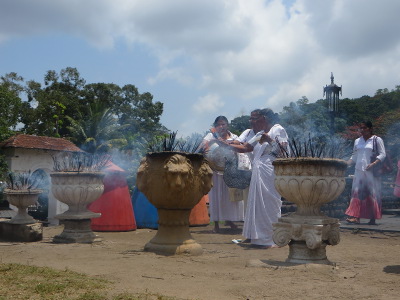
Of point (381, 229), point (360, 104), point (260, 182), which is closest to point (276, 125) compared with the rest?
point (260, 182)

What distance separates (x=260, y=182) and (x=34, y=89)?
33001mm

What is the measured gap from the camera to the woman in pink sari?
769 cm

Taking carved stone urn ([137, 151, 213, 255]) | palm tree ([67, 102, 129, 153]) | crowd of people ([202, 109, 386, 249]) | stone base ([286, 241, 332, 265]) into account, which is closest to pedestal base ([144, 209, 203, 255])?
carved stone urn ([137, 151, 213, 255])

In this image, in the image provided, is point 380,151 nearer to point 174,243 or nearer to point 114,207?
point 174,243

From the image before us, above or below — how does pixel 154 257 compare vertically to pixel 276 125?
below

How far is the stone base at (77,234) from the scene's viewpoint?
6.22 metres

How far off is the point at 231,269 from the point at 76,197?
10.0 feet

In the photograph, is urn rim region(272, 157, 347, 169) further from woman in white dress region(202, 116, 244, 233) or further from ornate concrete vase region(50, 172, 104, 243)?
woman in white dress region(202, 116, 244, 233)

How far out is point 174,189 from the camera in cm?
500

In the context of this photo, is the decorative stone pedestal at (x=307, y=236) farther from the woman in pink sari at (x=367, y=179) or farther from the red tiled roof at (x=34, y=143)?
the red tiled roof at (x=34, y=143)

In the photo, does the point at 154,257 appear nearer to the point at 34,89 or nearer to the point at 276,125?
the point at 276,125

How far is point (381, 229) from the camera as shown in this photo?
7.14 meters

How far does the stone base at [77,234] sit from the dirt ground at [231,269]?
231 millimetres

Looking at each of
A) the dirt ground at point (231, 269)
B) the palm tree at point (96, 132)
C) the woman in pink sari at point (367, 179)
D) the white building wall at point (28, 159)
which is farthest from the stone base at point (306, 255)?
the palm tree at point (96, 132)
